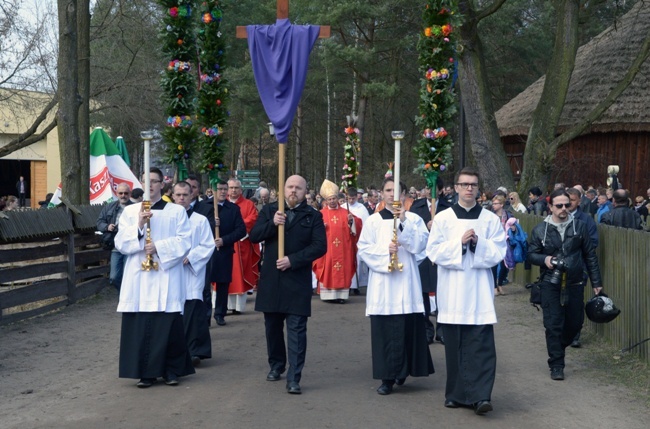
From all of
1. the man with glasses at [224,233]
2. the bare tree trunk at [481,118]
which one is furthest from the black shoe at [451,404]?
the bare tree trunk at [481,118]

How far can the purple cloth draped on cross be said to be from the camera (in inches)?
401

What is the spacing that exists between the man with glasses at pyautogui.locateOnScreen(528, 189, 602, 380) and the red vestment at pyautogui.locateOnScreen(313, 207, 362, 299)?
659 cm

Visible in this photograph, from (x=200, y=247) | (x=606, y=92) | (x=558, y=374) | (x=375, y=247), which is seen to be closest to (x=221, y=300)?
(x=200, y=247)

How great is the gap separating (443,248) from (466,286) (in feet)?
1.28

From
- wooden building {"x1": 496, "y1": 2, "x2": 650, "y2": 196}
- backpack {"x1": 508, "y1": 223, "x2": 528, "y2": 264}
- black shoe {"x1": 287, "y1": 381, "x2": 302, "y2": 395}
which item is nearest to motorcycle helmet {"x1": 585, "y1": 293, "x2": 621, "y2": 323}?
black shoe {"x1": 287, "y1": 381, "x2": 302, "y2": 395}

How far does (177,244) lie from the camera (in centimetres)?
909

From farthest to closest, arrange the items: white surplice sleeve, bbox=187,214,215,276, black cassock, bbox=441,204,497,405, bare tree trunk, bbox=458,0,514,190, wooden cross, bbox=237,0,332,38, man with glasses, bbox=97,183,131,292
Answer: bare tree trunk, bbox=458,0,514,190 → man with glasses, bbox=97,183,131,292 → wooden cross, bbox=237,0,332,38 → white surplice sleeve, bbox=187,214,215,276 → black cassock, bbox=441,204,497,405

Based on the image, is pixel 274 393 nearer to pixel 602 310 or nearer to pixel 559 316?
pixel 559 316

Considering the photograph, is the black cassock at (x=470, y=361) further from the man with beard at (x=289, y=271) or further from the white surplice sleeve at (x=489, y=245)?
the man with beard at (x=289, y=271)

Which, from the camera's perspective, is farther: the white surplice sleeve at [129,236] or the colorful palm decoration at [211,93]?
the colorful palm decoration at [211,93]

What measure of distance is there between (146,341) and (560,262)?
163 inches

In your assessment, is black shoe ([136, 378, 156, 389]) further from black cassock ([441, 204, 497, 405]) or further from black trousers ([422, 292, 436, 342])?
black trousers ([422, 292, 436, 342])

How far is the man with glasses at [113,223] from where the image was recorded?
41.1ft

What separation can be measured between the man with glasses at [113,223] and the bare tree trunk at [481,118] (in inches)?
479
